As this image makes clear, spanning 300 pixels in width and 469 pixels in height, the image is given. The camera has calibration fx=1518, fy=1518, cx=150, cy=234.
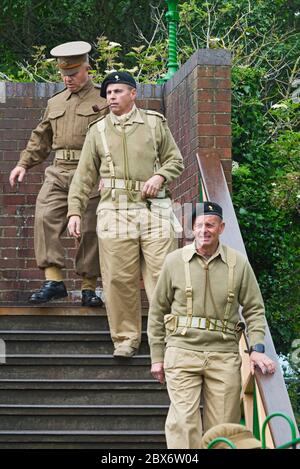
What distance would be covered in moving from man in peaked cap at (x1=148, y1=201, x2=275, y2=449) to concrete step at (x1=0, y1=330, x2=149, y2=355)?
5.89 ft

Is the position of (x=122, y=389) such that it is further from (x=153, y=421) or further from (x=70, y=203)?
(x=70, y=203)

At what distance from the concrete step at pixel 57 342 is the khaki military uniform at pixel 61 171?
1.89ft

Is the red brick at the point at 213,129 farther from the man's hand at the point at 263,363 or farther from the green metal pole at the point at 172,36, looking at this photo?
the man's hand at the point at 263,363

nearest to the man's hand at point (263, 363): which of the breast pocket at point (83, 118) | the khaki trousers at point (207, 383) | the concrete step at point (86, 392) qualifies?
the khaki trousers at point (207, 383)

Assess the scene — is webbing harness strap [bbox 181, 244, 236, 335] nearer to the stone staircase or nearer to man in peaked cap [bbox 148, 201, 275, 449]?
man in peaked cap [bbox 148, 201, 275, 449]

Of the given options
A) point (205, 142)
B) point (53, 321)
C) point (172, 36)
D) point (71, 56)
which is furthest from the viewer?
point (172, 36)

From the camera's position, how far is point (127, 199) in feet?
32.8

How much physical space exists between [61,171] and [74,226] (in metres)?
1.08

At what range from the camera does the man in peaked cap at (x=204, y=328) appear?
816 centimetres

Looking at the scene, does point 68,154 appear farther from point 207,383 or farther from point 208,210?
point 207,383

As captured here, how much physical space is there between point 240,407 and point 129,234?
1.85 metres

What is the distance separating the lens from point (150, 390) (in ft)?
31.9

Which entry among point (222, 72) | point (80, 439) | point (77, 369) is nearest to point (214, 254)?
point (80, 439)

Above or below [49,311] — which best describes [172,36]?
above
